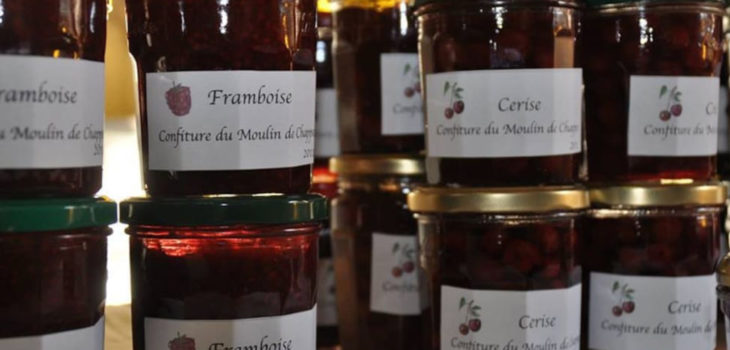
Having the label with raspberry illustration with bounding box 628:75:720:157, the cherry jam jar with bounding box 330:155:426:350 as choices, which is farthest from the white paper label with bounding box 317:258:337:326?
the label with raspberry illustration with bounding box 628:75:720:157

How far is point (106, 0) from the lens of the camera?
3.18 feet

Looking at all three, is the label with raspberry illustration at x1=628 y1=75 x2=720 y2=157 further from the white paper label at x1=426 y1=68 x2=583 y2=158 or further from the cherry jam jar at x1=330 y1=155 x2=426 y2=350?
the cherry jam jar at x1=330 y1=155 x2=426 y2=350

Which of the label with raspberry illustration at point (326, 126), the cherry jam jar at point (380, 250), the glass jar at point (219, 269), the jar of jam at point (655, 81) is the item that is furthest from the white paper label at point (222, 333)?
the label with raspberry illustration at point (326, 126)

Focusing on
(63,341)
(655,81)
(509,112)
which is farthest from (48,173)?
(655,81)

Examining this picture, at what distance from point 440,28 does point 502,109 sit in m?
0.13

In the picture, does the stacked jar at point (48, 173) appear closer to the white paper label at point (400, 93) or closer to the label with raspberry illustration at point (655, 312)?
the white paper label at point (400, 93)

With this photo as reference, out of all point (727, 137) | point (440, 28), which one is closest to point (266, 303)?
point (440, 28)

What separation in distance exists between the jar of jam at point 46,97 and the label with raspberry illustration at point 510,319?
488mm

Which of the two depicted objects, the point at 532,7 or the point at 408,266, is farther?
the point at 408,266

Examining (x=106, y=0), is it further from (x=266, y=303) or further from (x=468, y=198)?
(x=468, y=198)

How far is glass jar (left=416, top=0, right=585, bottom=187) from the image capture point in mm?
1134

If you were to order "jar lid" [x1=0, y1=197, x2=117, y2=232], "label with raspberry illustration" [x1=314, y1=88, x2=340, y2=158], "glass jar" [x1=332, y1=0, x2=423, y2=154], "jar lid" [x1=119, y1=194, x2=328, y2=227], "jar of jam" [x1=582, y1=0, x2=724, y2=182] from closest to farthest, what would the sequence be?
"jar lid" [x1=0, y1=197, x2=117, y2=232] → "jar lid" [x1=119, y1=194, x2=328, y2=227] → "jar of jam" [x1=582, y1=0, x2=724, y2=182] → "glass jar" [x1=332, y1=0, x2=423, y2=154] → "label with raspberry illustration" [x1=314, y1=88, x2=340, y2=158]

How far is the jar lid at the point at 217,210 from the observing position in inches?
38.1

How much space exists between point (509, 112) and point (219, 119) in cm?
35
